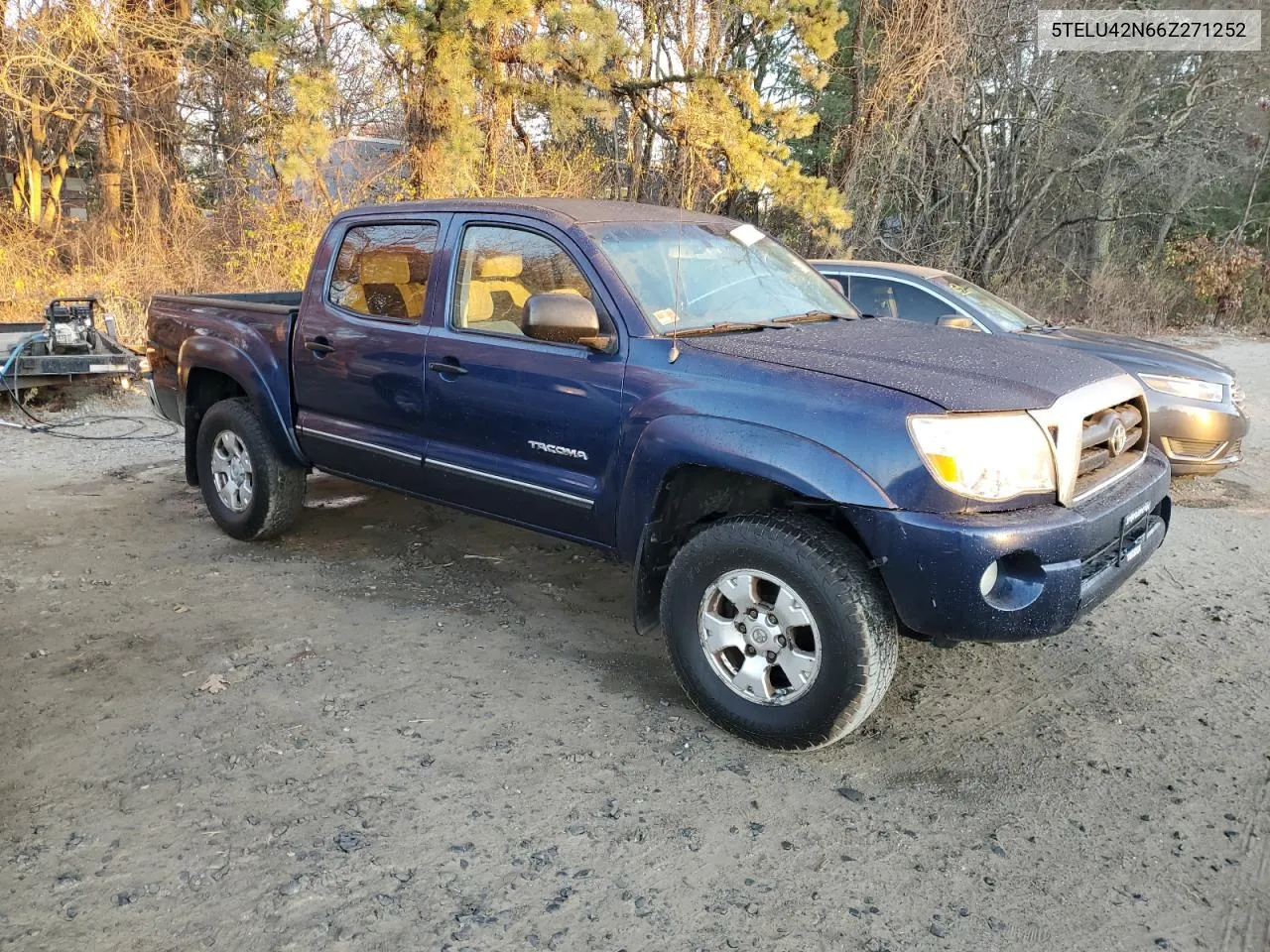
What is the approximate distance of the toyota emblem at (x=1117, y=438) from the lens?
3.46m

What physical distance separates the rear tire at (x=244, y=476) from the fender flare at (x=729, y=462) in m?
2.40

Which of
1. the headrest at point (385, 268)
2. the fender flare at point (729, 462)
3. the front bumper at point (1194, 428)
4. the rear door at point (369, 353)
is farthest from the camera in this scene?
the front bumper at point (1194, 428)

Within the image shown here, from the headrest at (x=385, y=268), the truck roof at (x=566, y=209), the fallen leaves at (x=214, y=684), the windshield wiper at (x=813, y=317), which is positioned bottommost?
the fallen leaves at (x=214, y=684)

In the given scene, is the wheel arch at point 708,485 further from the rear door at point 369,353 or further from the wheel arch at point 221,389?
the wheel arch at point 221,389

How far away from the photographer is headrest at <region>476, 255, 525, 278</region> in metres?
4.09

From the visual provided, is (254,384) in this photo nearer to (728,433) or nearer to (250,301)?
(250,301)

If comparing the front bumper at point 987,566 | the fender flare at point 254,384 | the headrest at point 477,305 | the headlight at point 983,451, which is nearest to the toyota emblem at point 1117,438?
the front bumper at point 987,566

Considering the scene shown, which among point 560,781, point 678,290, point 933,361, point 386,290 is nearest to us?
point 560,781

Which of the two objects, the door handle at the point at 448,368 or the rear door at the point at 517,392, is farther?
the door handle at the point at 448,368

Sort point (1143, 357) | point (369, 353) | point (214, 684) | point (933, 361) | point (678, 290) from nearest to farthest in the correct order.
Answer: point (933, 361) < point (214, 684) < point (678, 290) < point (369, 353) < point (1143, 357)

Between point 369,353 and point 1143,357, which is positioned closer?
point 369,353

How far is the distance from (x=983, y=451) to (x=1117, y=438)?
0.88 meters

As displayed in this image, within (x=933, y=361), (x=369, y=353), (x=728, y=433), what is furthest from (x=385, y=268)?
(x=933, y=361)

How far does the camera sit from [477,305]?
4168 mm
